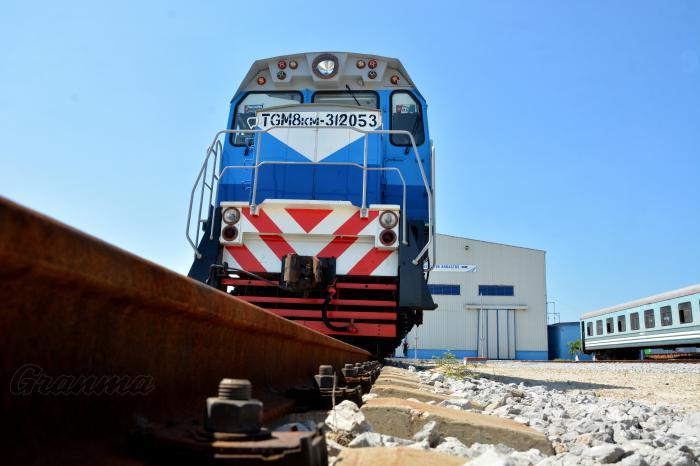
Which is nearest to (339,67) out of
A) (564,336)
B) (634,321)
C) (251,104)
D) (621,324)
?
(251,104)

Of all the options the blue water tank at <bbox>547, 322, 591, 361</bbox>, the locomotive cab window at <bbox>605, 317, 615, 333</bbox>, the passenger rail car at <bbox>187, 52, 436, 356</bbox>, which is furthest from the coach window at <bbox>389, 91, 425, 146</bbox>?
the blue water tank at <bbox>547, 322, 591, 361</bbox>

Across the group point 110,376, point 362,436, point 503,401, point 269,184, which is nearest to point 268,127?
point 269,184

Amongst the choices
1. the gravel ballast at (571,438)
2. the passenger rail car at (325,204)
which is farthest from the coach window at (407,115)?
the gravel ballast at (571,438)

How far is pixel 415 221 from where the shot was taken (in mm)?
5414

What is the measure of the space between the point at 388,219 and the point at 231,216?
56.0 inches

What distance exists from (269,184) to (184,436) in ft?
17.3

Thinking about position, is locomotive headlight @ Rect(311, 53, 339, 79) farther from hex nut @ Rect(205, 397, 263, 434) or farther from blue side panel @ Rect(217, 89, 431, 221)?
hex nut @ Rect(205, 397, 263, 434)

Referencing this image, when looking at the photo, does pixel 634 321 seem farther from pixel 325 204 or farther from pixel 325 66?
pixel 325 204

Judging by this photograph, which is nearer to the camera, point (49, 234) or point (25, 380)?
point (49, 234)

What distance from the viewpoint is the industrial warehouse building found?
30203 mm

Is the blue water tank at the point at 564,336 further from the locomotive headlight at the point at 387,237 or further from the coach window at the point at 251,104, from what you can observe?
the locomotive headlight at the point at 387,237

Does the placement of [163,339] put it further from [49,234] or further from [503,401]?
[503,401]

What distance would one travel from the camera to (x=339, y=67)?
6547 mm

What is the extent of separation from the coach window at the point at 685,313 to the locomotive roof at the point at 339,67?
13107 millimetres
